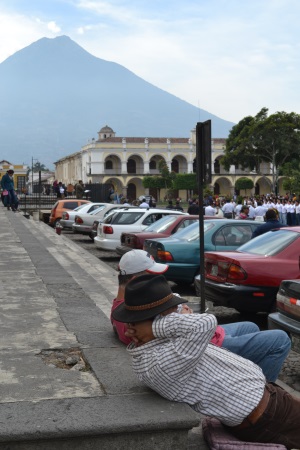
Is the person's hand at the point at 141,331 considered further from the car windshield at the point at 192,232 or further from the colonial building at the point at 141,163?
the colonial building at the point at 141,163

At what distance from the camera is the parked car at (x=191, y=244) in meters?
11.4

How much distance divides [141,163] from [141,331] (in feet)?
325

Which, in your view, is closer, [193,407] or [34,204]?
[193,407]

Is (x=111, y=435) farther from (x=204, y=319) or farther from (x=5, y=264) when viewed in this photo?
(x=5, y=264)

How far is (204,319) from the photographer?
3.85m

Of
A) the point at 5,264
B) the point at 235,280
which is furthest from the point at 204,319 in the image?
the point at 5,264

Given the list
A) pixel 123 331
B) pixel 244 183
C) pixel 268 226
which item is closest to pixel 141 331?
pixel 123 331

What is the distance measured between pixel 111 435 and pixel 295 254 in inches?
217

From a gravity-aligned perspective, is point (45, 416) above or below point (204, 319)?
below

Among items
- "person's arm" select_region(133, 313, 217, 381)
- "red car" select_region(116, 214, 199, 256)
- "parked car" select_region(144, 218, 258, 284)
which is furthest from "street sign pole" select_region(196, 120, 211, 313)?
"red car" select_region(116, 214, 199, 256)

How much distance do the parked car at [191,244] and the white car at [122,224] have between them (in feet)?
18.9

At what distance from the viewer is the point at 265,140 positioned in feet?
224

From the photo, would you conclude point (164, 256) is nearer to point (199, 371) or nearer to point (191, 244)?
point (191, 244)

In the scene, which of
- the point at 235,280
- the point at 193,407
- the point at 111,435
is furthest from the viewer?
the point at 235,280
